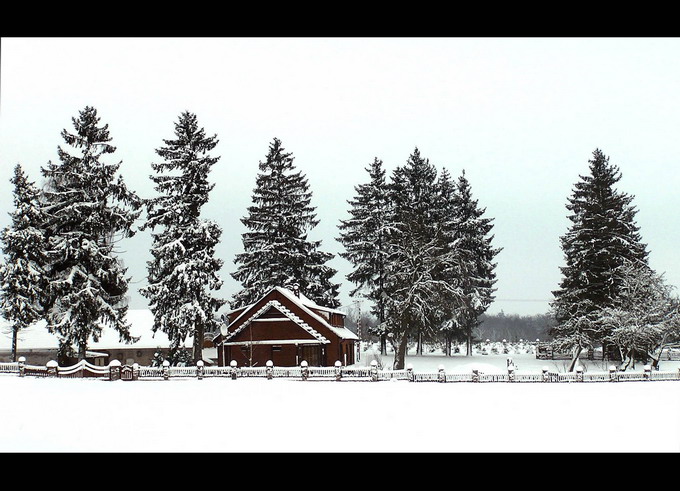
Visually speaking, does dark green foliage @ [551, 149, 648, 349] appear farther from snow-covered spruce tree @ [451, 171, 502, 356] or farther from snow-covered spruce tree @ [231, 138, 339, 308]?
snow-covered spruce tree @ [231, 138, 339, 308]

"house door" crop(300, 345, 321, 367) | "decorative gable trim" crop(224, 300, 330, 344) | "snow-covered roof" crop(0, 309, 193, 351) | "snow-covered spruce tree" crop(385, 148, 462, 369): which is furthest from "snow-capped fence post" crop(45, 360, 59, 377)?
"snow-covered spruce tree" crop(385, 148, 462, 369)

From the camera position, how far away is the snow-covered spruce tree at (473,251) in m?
59.8

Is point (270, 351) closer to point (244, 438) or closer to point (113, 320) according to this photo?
point (113, 320)

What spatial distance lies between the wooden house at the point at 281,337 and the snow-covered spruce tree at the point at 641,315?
19.9 metres

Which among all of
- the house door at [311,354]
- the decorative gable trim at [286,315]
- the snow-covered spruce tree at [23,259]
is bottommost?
the house door at [311,354]

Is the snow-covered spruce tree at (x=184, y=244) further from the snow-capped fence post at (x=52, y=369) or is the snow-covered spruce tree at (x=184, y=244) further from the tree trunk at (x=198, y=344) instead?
the snow-capped fence post at (x=52, y=369)

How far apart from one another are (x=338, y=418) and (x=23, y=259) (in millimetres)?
36598

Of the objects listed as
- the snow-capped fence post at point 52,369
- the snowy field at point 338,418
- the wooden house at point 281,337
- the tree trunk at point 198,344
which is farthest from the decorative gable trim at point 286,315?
the snowy field at point 338,418

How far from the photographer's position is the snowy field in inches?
656

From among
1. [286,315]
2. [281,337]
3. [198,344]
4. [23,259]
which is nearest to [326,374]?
[281,337]

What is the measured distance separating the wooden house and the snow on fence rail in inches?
230
